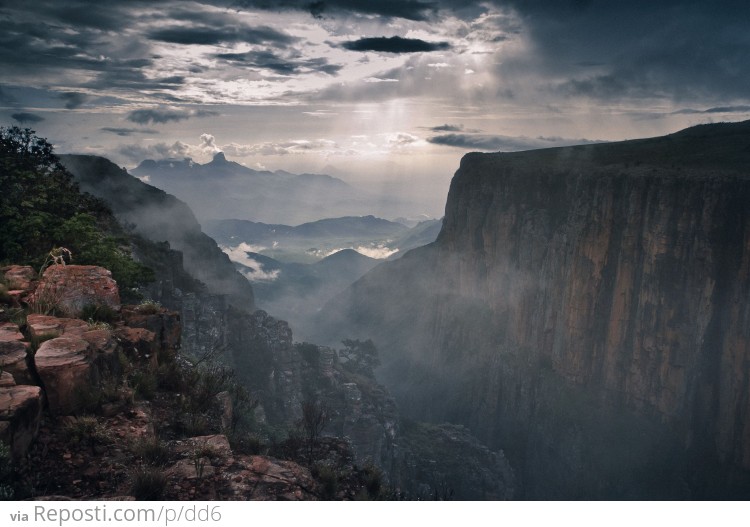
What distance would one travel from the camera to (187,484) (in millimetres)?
8344

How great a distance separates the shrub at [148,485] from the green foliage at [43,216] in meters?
12.6

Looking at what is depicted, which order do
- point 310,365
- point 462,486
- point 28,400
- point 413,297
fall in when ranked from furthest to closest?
point 413,297 < point 310,365 < point 462,486 < point 28,400

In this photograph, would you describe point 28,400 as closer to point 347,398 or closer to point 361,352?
point 347,398

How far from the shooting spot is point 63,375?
361 inches

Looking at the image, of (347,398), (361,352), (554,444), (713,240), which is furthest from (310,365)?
(713,240)

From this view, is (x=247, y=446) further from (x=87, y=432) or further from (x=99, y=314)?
(x=99, y=314)

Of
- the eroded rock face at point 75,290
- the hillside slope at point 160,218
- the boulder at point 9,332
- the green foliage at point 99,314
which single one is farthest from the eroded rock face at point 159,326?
the hillside slope at point 160,218

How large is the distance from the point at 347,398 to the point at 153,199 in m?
67.0

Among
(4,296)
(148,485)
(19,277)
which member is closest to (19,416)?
(148,485)

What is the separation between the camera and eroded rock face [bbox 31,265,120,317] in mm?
12383

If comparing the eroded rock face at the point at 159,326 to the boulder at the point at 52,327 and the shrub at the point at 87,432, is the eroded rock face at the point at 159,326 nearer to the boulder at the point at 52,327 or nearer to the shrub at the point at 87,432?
the boulder at the point at 52,327

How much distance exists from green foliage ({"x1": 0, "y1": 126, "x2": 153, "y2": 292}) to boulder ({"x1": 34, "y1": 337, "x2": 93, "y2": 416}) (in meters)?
9.42

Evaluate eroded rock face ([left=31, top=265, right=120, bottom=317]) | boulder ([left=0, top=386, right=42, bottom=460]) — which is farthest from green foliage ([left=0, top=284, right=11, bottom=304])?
boulder ([left=0, top=386, right=42, bottom=460])

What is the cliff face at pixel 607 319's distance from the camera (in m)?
59.0
